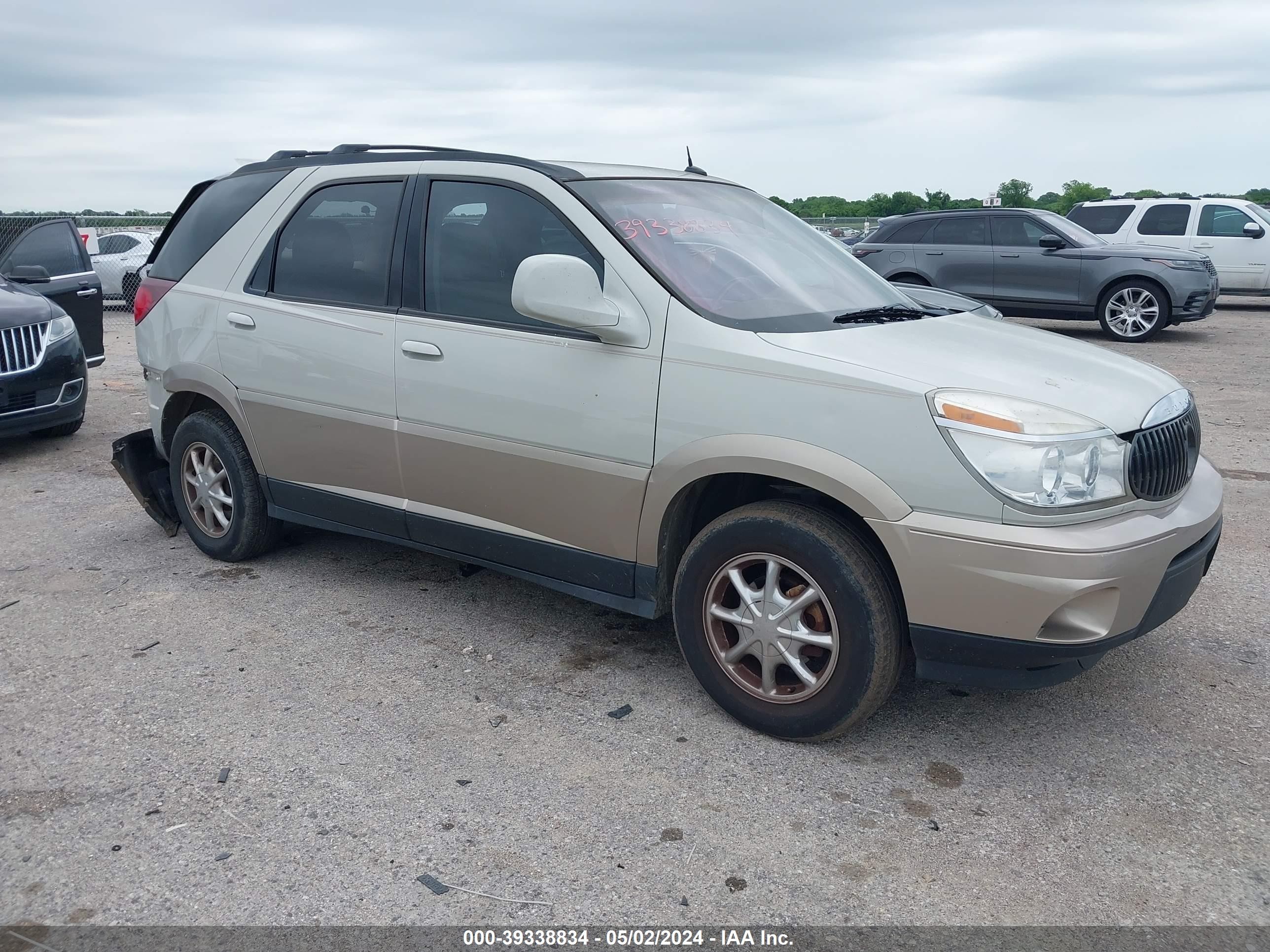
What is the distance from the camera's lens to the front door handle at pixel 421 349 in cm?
403

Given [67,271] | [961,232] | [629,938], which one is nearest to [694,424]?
[629,938]

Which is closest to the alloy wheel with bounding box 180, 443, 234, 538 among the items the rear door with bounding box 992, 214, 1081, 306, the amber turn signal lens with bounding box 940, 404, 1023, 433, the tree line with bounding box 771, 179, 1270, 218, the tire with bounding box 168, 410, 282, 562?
the tire with bounding box 168, 410, 282, 562

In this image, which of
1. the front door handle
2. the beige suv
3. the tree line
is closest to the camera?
the beige suv

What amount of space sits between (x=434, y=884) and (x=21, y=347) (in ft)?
21.4

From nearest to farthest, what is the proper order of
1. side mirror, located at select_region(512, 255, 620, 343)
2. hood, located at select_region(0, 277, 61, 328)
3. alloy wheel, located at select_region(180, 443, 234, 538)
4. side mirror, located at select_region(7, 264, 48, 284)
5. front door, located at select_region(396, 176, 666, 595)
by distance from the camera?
side mirror, located at select_region(512, 255, 620, 343)
front door, located at select_region(396, 176, 666, 595)
alloy wheel, located at select_region(180, 443, 234, 538)
hood, located at select_region(0, 277, 61, 328)
side mirror, located at select_region(7, 264, 48, 284)

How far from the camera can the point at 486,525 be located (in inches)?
160

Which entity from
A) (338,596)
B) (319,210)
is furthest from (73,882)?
(319,210)

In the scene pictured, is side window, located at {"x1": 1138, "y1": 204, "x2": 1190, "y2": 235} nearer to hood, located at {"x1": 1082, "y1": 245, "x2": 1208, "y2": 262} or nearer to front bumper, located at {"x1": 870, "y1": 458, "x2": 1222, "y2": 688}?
hood, located at {"x1": 1082, "y1": 245, "x2": 1208, "y2": 262}

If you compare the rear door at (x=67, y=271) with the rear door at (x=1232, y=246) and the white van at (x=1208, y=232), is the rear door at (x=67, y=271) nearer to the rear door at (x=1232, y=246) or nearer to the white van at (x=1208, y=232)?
the white van at (x=1208, y=232)

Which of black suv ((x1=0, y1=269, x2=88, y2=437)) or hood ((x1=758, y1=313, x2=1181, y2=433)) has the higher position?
hood ((x1=758, y1=313, x2=1181, y2=433))

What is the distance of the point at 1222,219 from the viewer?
16.9 m

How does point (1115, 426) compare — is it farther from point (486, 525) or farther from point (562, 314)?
point (486, 525)

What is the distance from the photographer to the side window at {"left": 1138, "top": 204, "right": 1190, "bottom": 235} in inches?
668

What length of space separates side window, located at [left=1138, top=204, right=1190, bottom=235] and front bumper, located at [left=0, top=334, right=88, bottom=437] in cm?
1557
